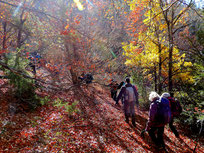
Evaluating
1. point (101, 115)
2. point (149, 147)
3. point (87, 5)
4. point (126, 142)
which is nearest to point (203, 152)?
point (149, 147)

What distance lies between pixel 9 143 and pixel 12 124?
1001 millimetres

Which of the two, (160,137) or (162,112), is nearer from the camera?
(162,112)

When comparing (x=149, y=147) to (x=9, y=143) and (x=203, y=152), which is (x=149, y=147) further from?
(x=9, y=143)

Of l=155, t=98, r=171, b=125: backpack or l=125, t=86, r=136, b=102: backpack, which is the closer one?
l=155, t=98, r=171, b=125: backpack

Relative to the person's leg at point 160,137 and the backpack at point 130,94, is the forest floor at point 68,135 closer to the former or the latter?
the person's leg at point 160,137

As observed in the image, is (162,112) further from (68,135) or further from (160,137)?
(68,135)

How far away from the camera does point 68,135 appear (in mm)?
4852

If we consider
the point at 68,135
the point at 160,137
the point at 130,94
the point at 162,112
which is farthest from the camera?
the point at 130,94

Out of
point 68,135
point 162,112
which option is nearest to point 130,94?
point 162,112

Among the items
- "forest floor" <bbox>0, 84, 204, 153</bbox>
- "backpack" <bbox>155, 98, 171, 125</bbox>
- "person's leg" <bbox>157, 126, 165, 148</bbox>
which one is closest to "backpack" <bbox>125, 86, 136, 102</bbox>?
"forest floor" <bbox>0, 84, 204, 153</bbox>

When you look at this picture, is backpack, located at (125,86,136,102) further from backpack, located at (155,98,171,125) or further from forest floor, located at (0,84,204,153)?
backpack, located at (155,98,171,125)

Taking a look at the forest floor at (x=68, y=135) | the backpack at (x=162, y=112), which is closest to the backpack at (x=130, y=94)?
the forest floor at (x=68, y=135)

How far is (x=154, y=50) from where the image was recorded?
8258mm

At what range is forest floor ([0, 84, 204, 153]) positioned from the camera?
407cm
